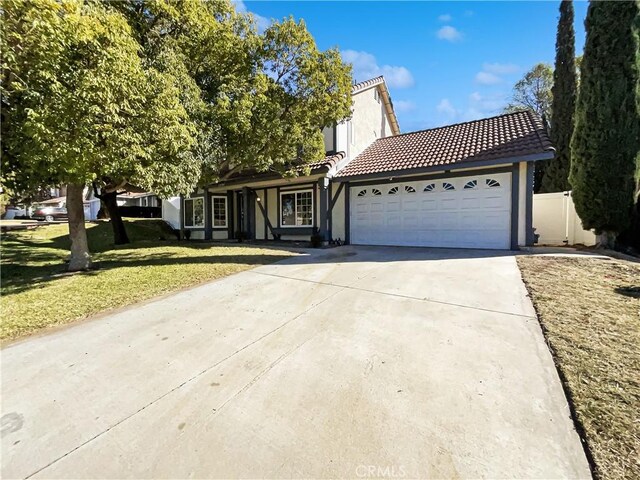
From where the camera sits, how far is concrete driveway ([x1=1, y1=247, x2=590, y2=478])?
2025mm

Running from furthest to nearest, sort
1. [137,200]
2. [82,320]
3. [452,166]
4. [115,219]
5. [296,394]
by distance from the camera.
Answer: [137,200] < [115,219] < [452,166] < [82,320] < [296,394]

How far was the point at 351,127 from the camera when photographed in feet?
45.5

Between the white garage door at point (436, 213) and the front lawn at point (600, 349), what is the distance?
12.1 ft

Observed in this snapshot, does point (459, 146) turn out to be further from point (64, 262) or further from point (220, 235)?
point (64, 262)

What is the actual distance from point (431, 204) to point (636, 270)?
5558 mm

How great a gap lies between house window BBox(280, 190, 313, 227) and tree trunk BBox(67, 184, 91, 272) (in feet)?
26.5

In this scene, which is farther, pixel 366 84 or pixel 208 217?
pixel 208 217

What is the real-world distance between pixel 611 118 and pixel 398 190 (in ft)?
20.6

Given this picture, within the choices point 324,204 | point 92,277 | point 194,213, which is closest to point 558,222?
point 324,204

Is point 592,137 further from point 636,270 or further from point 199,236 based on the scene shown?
point 199,236

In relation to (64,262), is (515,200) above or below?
above

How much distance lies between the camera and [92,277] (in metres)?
7.37

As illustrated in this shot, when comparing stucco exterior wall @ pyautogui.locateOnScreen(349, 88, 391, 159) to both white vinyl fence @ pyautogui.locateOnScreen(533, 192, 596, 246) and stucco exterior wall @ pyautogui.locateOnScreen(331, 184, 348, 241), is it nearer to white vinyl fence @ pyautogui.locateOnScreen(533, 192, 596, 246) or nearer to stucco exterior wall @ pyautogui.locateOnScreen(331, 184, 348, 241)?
stucco exterior wall @ pyautogui.locateOnScreen(331, 184, 348, 241)

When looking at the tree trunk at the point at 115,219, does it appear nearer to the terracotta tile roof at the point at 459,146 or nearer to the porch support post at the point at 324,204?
the porch support post at the point at 324,204
